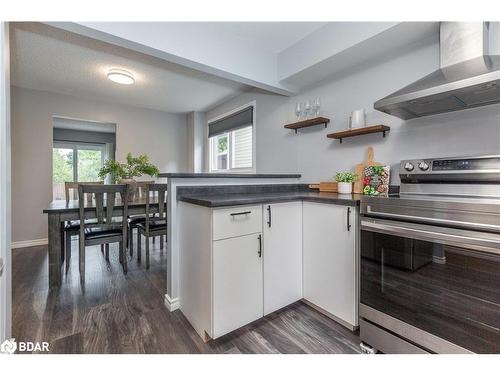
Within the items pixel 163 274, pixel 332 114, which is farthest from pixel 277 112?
pixel 163 274

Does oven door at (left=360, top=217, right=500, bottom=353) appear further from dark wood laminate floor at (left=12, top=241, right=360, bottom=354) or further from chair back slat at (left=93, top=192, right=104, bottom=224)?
chair back slat at (left=93, top=192, right=104, bottom=224)

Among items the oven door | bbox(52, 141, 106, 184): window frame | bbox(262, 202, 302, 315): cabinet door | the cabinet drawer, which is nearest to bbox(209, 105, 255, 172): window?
bbox(262, 202, 302, 315): cabinet door

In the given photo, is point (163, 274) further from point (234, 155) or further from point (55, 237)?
point (234, 155)

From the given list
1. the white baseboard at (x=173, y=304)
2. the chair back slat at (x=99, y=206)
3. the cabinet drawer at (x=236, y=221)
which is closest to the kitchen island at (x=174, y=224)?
the white baseboard at (x=173, y=304)

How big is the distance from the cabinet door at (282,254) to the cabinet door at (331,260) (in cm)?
6

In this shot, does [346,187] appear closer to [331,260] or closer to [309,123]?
[331,260]

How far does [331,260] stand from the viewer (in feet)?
5.51

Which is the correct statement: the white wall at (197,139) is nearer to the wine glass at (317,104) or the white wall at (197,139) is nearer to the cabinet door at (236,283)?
the wine glass at (317,104)

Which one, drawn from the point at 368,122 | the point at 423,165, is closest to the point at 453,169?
the point at 423,165

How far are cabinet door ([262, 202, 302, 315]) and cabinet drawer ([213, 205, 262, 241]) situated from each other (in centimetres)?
8

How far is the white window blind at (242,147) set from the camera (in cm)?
368

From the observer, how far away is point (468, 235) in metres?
1.05
